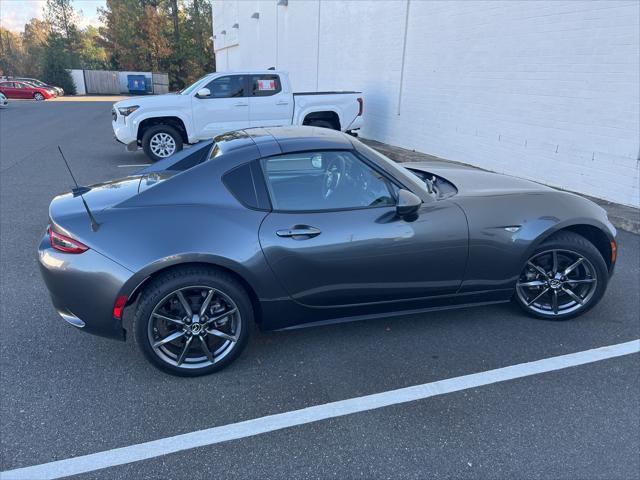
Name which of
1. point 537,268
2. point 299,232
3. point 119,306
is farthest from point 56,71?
point 537,268

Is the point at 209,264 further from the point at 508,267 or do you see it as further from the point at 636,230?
the point at 636,230

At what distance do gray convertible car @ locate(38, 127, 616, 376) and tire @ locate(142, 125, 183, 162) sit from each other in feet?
21.8

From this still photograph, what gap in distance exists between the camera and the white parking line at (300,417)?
2.30 meters

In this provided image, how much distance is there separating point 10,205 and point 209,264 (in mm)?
5597

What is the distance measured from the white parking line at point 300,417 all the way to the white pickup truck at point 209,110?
812cm

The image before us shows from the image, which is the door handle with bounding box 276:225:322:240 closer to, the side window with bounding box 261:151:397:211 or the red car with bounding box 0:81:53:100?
the side window with bounding box 261:151:397:211

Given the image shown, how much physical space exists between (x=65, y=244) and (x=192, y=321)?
35.5 inches

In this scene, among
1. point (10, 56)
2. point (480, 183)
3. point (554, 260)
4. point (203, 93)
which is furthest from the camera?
point (10, 56)

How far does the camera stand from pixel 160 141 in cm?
985

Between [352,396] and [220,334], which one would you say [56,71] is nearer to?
[220,334]

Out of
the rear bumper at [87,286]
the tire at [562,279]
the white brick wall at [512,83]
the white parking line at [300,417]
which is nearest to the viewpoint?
the white parking line at [300,417]

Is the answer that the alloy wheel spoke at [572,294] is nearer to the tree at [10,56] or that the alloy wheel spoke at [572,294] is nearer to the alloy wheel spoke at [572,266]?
the alloy wheel spoke at [572,266]

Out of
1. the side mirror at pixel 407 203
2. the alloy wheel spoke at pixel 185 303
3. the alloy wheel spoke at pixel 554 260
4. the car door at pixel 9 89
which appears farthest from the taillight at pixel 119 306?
the car door at pixel 9 89

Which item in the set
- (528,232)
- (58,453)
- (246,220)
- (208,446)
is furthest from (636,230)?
(58,453)
